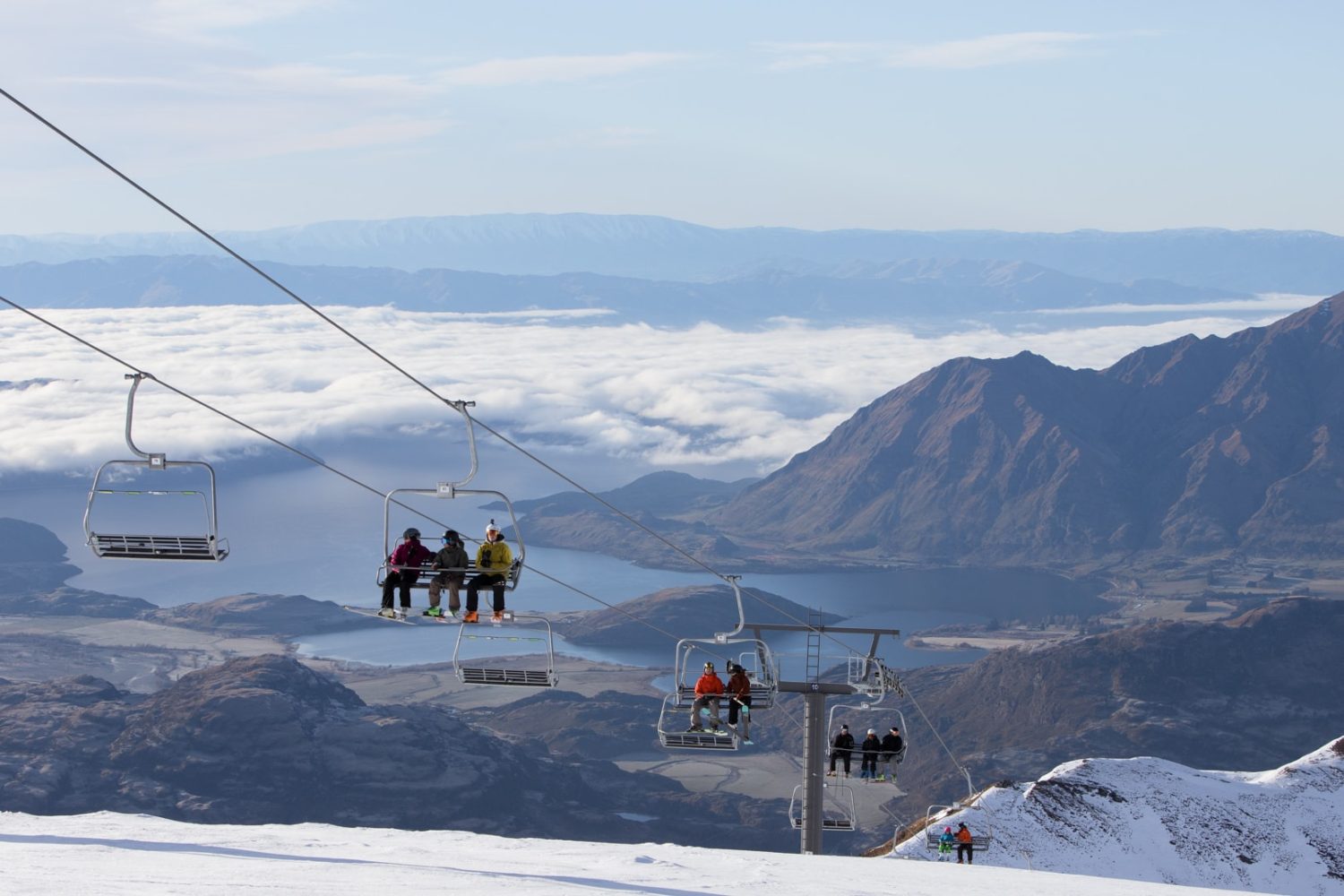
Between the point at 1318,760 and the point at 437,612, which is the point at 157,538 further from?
the point at 1318,760

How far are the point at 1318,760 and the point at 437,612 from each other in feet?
238

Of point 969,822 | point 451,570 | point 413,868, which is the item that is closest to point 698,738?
point 413,868

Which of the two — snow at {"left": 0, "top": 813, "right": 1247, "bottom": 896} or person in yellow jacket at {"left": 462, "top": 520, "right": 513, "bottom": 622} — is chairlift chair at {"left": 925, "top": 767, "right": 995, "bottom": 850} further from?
person in yellow jacket at {"left": 462, "top": 520, "right": 513, "bottom": 622}

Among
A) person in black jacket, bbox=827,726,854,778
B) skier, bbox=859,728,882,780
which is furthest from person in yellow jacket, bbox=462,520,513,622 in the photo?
skier, bbox=859,728,882,780

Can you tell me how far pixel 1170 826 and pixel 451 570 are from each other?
55.7 metres

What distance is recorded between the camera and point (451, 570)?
2803 centimetres

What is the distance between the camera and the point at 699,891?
28.9 metres

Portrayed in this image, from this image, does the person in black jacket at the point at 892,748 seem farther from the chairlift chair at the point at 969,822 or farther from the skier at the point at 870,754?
the chairlift chair at the point at 969,822

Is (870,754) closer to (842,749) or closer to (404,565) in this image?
(842,749)

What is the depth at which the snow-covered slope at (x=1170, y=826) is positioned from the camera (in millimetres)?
69000

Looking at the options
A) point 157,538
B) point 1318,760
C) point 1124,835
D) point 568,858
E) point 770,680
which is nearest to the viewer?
point 157,538

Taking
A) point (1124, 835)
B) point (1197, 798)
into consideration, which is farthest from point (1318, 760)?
point (1124, 835)

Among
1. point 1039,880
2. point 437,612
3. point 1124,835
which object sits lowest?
point 1124,835

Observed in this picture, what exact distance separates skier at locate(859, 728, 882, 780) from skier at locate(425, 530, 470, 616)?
17258 mm
